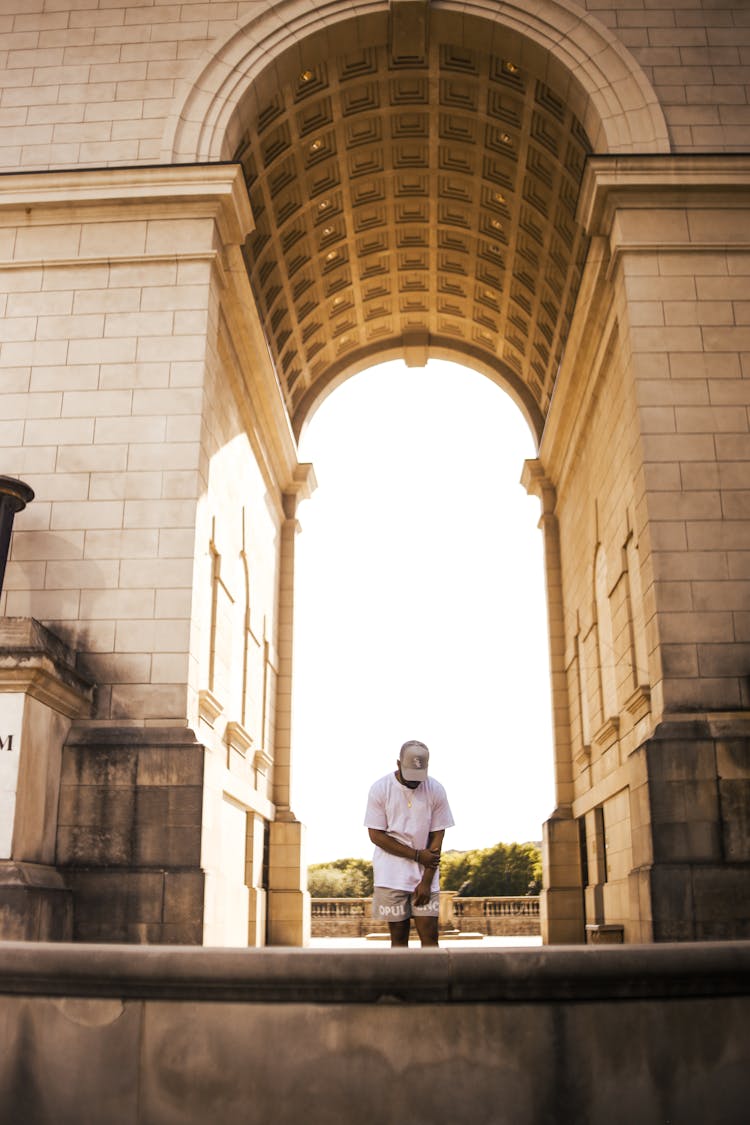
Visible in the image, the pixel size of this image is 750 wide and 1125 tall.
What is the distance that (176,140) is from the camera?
1778 cm

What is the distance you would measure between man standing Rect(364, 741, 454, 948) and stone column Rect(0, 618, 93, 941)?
5.28 m

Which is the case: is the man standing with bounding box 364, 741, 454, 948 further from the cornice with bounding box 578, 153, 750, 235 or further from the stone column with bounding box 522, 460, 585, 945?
the stone column with bounding box 522, 460, 585, 945

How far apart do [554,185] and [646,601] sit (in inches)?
423

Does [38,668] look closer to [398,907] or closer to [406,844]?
[406,844]

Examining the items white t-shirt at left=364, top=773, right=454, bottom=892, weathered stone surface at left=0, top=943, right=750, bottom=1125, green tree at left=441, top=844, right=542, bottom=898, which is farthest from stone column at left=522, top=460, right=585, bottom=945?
green tree at left=441, top=844, right=542, bottom=898

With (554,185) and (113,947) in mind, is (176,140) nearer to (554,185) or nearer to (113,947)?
(554,185)

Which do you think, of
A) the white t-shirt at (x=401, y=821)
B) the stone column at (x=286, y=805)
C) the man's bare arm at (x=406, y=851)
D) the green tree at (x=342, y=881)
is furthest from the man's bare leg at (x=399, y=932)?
the green tree at (x=342, y=881)

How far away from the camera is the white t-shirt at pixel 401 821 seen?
28.8 feet

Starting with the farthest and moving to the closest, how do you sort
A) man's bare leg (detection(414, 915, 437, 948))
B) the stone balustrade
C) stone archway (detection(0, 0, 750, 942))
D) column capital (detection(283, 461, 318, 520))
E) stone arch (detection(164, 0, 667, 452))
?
1. the stone balustrade
2. column capital (detection(283, 461, 318, 520))
3. stone arch (detection(164, 0, 667, 452))
4. stone archway (detection(0, 0, 750, 942))
5. man's bare leg (detection(414, 915, 437, 948))

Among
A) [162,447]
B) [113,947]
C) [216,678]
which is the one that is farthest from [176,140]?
[113,947]

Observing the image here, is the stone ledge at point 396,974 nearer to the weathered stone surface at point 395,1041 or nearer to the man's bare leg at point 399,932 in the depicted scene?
the weathered stone surface at point 395,1041

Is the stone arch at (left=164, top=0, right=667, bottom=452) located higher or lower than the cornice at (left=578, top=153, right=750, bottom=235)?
higher

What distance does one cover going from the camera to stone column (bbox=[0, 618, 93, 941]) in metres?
12.0

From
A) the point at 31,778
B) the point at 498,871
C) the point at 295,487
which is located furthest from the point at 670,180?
the point at 498,871
